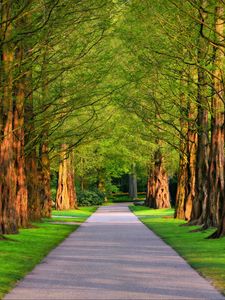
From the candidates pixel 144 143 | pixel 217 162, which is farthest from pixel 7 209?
pixel 144 143

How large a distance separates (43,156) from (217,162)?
15.9m

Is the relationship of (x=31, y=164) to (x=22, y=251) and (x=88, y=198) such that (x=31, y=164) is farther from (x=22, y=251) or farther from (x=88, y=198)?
(x=88, y=198)

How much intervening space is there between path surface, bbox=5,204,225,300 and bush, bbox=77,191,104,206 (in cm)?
6147

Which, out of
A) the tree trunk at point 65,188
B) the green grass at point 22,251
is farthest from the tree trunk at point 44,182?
the tree trunk at point 65,188

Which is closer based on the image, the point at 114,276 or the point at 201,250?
the point at 114,276

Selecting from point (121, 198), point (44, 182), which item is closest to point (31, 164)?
point (44, 182)

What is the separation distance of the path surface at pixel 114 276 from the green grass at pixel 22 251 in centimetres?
25

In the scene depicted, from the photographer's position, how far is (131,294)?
12.8 metres

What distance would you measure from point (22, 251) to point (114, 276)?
682 centimetres

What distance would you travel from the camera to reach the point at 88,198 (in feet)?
283

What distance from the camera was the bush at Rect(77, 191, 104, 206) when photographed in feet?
280

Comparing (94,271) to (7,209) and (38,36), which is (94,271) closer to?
(38,36)

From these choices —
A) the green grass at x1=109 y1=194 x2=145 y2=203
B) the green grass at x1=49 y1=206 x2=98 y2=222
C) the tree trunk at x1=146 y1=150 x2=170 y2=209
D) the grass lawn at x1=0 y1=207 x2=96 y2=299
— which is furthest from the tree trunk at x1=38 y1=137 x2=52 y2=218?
the green grass at x1=109 y1=194 x2=145 y2=203

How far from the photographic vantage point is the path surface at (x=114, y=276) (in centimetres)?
1284
